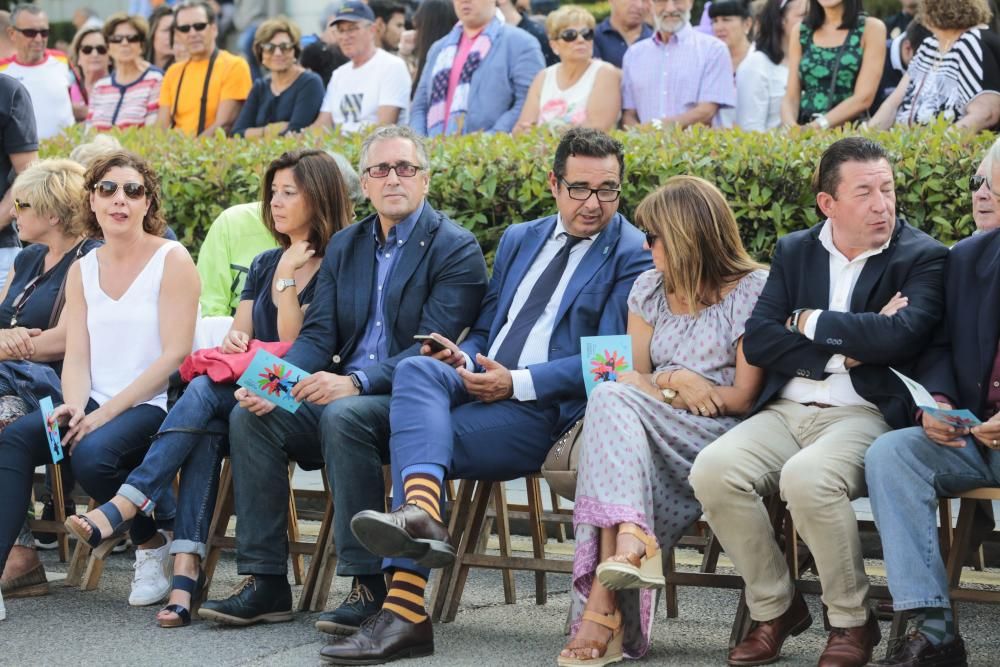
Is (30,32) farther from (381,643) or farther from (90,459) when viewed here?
(381,643)

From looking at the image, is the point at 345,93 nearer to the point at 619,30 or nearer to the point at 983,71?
the point at 619,30

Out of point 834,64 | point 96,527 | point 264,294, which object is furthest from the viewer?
point 834,64

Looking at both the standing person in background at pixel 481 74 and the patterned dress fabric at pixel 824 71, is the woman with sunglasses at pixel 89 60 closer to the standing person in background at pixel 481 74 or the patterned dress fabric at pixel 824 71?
the standing person in background at pixel 481 74

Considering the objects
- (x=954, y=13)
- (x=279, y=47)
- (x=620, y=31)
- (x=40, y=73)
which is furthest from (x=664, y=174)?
(x=40, y=73)

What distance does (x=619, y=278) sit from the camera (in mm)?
6012

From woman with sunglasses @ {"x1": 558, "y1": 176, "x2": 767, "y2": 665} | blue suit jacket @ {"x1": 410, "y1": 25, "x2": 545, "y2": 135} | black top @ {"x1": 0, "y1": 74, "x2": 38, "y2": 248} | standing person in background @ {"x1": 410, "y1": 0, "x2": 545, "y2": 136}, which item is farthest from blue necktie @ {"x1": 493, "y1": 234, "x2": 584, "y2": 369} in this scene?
black top @ {"x1": 0, "y1": 74, "x2": 38, "y2": 248}

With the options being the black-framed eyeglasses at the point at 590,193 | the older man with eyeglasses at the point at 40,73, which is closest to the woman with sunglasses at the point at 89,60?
the older man with eyeglasses at the point at 40,73

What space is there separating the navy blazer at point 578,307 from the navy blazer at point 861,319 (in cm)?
70

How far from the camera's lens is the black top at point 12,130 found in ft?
28.1

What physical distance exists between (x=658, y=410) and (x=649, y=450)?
0.16 metres

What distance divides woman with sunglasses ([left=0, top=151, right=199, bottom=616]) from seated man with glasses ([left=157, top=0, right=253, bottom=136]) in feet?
15.7

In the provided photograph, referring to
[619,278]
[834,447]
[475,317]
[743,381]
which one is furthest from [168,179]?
[834,447]

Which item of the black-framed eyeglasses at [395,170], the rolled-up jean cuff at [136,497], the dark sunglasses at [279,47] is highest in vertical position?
the dark sunglasses at [279,47]

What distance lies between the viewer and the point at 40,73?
11.1 meters
